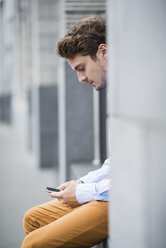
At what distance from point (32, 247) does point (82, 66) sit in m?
1.48

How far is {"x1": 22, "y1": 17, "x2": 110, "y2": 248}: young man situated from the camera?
227 cm

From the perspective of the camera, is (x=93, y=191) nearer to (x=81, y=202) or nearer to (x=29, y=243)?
(x=81, y=202)

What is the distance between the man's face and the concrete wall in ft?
3.55

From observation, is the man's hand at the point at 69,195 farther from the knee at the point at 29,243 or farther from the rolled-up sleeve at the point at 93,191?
the knee at the point at 29,243

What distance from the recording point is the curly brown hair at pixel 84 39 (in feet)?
9.46

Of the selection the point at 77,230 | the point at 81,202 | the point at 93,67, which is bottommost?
the point at 77,230

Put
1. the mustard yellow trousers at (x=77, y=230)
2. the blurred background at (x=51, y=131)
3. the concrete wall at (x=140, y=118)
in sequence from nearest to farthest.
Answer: the concrete wall at (x=140, y=118) < the mustard yellow trousers at (x=77, y=230) < the blurred background at (x=51, y=131)

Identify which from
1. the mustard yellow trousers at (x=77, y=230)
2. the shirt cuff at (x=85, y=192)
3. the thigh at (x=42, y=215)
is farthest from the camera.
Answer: the thigh at (x=42, y=215)

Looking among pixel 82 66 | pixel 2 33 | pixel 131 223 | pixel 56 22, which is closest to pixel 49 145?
pixel 56 22

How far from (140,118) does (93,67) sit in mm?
1427

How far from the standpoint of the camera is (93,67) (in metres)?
2.93

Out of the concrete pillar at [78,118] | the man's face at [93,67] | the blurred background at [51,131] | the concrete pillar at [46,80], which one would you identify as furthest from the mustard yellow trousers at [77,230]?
the concrete pillar at [46,80]

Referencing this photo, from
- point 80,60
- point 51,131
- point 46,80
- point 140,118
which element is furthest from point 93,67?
point 46,80

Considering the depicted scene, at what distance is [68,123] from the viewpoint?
229 inches
